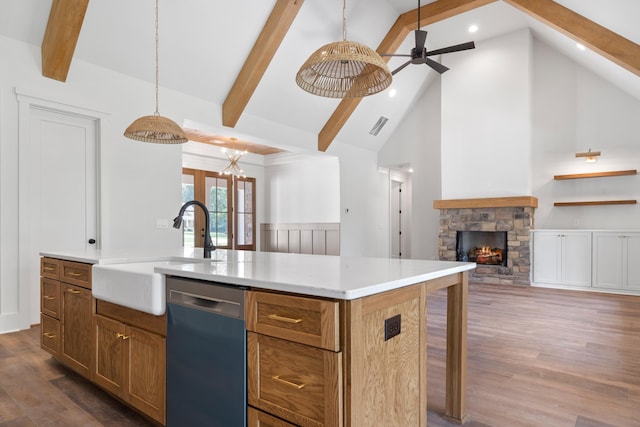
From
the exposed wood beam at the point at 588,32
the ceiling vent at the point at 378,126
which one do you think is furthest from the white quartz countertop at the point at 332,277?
the ceiling vent at the point at 378,126

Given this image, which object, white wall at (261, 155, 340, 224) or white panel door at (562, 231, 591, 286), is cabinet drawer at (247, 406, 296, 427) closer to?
white panel door at (562, 231, 591, 286)

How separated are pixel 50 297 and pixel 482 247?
271 inches

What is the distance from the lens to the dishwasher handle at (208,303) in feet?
4.74

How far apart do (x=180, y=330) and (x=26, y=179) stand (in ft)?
10.7

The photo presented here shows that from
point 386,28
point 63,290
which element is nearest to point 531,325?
point 63,290

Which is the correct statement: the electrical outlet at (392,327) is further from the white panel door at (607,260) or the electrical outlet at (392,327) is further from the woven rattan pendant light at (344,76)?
the white panel door at (607,260)

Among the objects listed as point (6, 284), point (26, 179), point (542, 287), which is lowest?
point (542, 287)

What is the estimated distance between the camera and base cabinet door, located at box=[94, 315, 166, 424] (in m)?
1.79

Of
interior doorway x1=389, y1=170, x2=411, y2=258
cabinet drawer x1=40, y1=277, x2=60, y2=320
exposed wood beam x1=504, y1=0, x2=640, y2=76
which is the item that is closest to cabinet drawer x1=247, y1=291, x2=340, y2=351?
cabinet drawer x1=40, y1=277, x2=60, y2=320

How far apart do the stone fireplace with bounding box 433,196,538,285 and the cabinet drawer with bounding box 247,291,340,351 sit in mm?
6308

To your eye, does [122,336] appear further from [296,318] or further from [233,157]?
[233,157]

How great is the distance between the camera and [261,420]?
1373 mm

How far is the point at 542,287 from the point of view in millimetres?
6410

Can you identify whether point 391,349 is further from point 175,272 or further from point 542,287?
point 542,287
